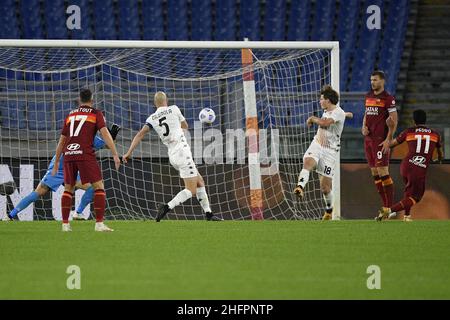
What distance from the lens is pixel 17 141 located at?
16.0 m

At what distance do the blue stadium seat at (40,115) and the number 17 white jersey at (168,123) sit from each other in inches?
120

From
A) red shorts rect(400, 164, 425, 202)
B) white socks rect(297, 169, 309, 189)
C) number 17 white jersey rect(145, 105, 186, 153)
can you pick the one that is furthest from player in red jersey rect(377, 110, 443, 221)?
number 17 white jersey rect(145, 105, 186, 153)

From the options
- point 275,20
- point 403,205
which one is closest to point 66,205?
point 403,205

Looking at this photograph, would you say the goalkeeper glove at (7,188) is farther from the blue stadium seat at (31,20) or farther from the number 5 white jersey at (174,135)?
the blue stadium seat at (31,20)

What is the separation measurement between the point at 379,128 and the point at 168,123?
2.73 m

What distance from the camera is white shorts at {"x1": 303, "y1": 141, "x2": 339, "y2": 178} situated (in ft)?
46.1

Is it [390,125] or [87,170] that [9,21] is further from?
[87,170]

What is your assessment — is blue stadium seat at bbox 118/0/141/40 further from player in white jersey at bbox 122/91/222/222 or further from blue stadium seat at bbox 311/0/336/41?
player in white jersey at bbox 122/91/222/222

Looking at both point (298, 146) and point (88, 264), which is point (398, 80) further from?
point (88, 264)

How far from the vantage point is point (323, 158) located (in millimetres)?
14070

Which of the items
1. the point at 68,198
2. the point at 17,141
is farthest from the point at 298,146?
the point at 68,198

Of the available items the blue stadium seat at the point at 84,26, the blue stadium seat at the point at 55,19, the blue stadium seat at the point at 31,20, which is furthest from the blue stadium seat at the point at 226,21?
the blue stadium seat at the point at 31,20

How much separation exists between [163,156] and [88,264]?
327 inches

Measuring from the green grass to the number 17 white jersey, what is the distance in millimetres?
1723
